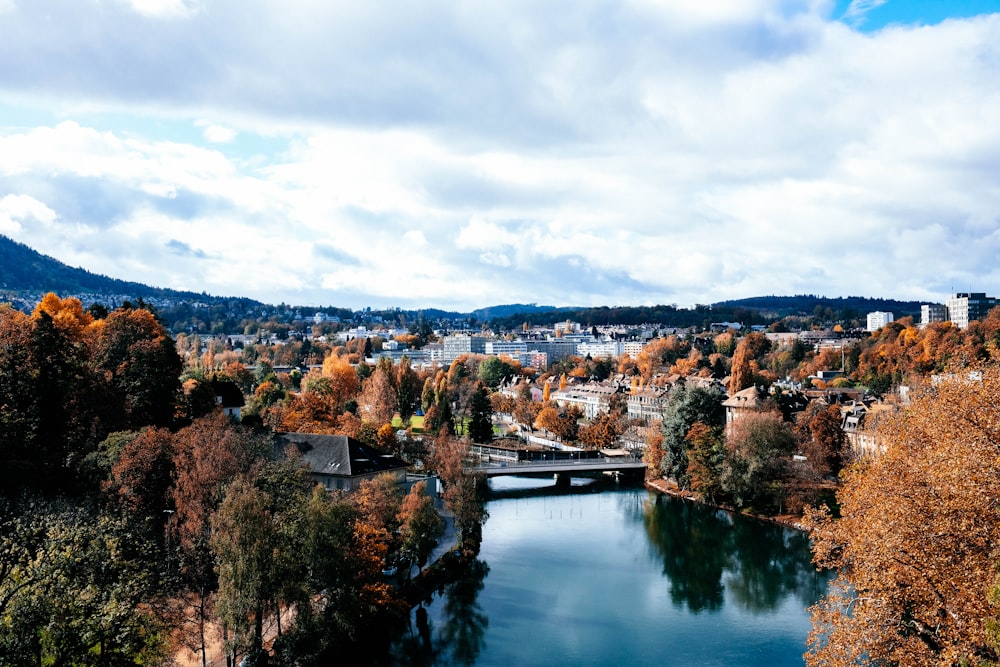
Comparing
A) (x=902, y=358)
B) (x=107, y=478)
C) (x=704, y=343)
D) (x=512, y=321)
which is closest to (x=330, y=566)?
(x=107, y=478)

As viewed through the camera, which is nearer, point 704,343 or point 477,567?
point 477,567

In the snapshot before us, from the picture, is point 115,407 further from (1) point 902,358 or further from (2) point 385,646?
(1) point 902,358

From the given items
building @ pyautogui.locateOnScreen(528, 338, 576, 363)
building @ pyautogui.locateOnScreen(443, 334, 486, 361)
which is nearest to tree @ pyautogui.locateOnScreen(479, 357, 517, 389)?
building @ pyautogui.locateOnScreen(443, 334, 486, 361)

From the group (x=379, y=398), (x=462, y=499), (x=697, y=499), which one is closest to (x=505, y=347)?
(x=379, y=398)

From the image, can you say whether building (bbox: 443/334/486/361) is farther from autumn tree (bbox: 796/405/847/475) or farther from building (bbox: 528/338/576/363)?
autumn tree (bbox: 796/405/847/475)

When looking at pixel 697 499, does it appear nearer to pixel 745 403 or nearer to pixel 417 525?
pixel 745 403

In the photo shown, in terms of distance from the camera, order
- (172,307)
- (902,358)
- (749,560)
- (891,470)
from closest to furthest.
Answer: (891,470) < (749,560) < (902,358) < (172,307)
